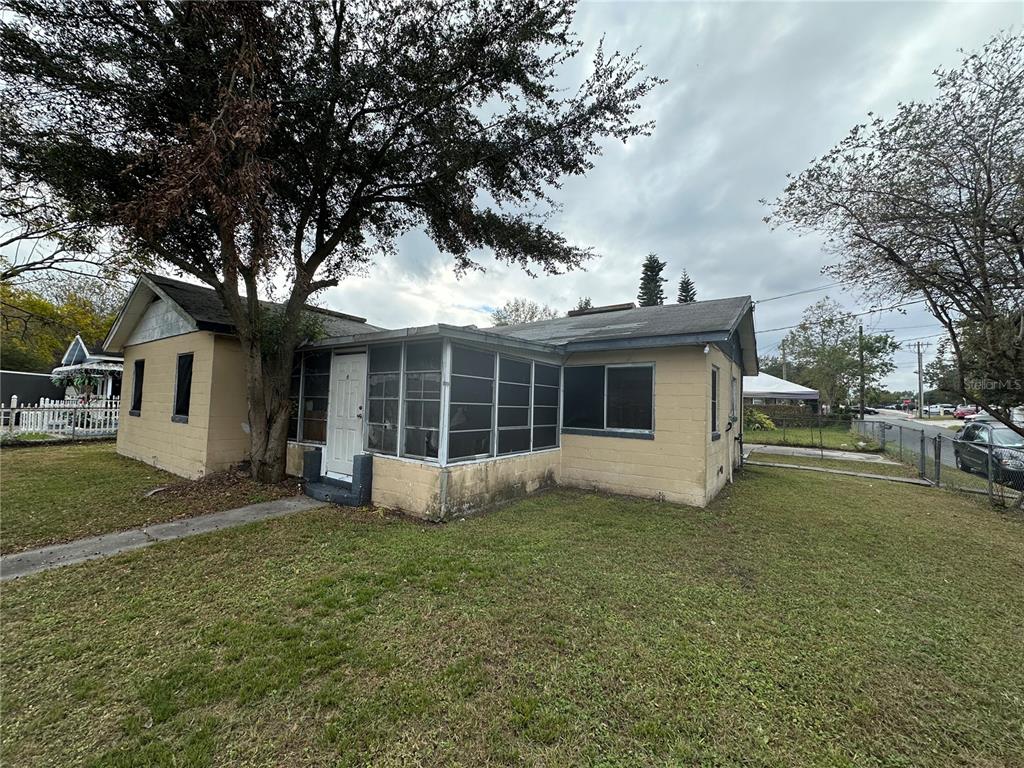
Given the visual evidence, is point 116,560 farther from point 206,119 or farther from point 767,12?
point 767,12

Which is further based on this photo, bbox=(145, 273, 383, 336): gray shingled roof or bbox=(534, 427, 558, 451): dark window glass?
bbox=(145, 273, 383, 336): gray shingled roof

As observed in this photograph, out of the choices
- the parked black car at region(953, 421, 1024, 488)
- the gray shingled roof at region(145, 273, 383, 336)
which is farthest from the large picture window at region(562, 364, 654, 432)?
the parked black car at region(953, 421, 1024, 488)

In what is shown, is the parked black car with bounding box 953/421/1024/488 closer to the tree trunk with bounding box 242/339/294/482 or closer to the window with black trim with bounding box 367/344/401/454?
the window with black trim with bounding box 367/344/401/454

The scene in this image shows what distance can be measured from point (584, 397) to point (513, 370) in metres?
1.67

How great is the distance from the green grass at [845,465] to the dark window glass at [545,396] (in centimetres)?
858

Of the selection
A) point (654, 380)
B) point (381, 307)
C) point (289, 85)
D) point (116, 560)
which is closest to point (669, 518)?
point (654, 380)

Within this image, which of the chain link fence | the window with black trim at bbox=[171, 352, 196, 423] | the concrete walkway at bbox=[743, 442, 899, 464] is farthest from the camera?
the concrete walkway at bbox=[743, 442, 899, 464]

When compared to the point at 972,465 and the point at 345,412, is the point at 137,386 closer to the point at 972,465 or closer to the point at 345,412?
the point at 345,412

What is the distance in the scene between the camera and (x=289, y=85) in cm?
579

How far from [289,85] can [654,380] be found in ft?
23.2

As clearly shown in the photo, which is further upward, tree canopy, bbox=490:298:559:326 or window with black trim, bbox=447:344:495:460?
tree canopy, bbox=490:298:559:326

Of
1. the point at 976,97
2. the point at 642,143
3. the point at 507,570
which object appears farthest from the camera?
the point at 642,143

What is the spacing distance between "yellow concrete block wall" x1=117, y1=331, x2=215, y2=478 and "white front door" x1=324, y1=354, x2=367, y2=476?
243cm

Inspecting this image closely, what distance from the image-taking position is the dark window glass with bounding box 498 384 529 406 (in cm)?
638
